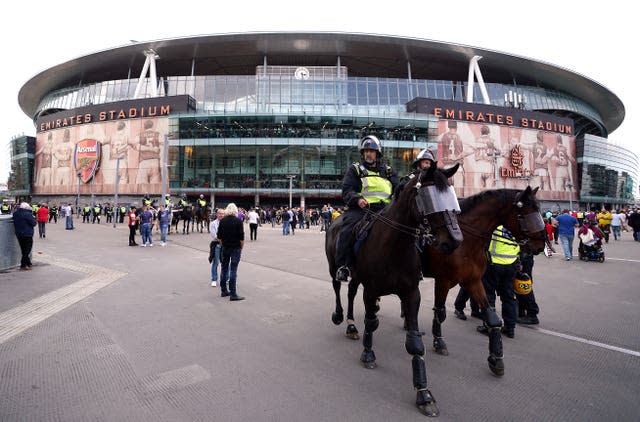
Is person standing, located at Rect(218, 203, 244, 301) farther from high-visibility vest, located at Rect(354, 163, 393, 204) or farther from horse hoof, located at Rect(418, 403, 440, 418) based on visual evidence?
horse hoof, located at Rect(418, 403, 440, 418)

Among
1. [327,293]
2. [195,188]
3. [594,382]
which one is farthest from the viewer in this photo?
[195,188]

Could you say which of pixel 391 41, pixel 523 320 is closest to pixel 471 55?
pixel 391 41

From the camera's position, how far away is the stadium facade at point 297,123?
4669 centimetres

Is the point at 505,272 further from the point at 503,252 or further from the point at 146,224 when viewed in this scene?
the point at 146,224

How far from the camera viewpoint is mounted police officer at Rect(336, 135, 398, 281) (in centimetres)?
394

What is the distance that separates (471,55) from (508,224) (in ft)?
200

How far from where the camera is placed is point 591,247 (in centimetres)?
1166

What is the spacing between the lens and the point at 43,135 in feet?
186

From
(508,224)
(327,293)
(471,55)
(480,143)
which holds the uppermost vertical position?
(471,55)

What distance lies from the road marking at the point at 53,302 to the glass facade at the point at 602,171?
7115cm

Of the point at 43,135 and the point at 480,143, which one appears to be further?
the point at 43,135

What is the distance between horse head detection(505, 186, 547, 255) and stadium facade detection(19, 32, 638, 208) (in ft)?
134

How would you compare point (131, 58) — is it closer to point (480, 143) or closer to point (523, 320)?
point (480, 143)

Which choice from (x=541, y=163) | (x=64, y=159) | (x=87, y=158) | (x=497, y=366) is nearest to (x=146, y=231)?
(x=497, y=366)
